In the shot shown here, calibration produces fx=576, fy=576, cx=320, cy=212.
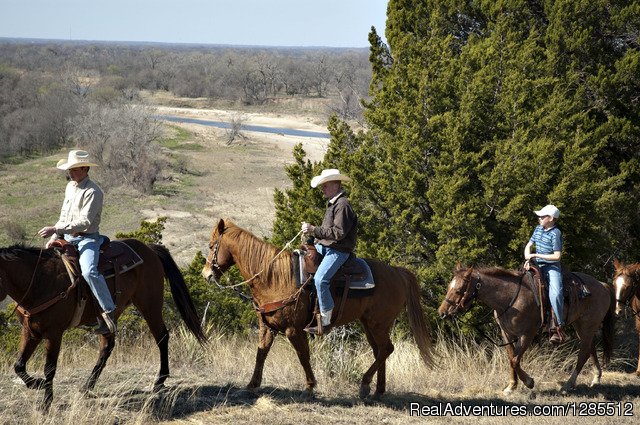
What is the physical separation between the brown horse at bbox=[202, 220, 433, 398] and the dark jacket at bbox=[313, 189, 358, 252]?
568mm

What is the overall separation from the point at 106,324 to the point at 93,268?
2.50ft

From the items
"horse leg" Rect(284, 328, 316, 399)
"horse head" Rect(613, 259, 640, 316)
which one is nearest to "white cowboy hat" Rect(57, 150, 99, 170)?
"horse leg" Rect(284, 328, 316, 399)

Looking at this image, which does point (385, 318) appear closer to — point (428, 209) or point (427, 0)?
point (428, 209)

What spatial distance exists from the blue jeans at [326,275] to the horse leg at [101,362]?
2516 millimetres

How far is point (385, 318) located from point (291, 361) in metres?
2.03

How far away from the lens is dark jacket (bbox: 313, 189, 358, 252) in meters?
6.49

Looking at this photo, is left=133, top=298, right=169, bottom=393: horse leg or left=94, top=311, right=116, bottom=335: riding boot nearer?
left=94, top=311, right=116, bottom=335: riding boot

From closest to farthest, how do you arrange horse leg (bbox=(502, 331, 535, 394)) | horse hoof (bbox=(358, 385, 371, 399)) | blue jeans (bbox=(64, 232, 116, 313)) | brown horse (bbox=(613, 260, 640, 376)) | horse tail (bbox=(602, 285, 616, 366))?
blue jeans (bbox=(64, 232, 116, 313)) < horse hoof (bbox=(358, 385, 371, 399)) < horse leg (bbox=(502, 331, 535, 394)) < horse tail (bbox=(602, 285, 616, 366)) < brown horse (bbox=(613, 260, 640, 376))

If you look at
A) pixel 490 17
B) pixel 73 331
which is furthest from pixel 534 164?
pixel 73 331

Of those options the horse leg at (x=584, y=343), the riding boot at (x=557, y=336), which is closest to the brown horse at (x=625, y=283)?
the horse leg at (x=584, y=343)

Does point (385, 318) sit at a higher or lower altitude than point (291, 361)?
higher

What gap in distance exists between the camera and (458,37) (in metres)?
14.6

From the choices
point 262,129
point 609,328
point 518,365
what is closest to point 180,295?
point 518,365

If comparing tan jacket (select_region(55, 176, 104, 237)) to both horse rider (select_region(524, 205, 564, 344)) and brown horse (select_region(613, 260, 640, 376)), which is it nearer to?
horse rider (select_region(524, 205, 564, 344))
